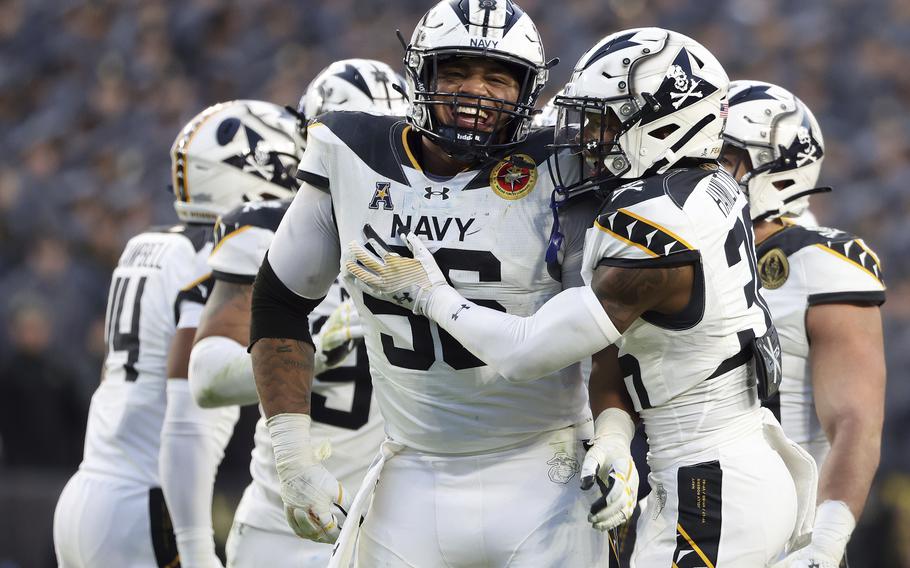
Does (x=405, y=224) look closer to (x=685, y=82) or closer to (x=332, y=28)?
(x=685, y=82)

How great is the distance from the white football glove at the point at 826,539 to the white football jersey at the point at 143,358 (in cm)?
248

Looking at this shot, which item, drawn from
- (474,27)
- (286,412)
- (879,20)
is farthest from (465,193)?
(879,20)

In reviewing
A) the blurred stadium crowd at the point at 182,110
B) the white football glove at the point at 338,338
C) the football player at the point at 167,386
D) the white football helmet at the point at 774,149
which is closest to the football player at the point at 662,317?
the white football glove at the point at 338,338

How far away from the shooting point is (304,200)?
3729 millimetres

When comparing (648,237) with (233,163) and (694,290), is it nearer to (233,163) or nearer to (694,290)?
(694,290)

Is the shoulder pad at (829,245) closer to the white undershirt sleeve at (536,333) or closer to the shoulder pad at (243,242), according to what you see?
the white undershirt sleeve at (536,333)

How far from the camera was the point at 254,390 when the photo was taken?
4367mm

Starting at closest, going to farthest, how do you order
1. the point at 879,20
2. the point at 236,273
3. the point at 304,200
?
the point at 304,200 → the point at 236,273 → the point at 879,20

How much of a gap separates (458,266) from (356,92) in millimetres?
1635

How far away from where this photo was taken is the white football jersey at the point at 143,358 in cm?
523

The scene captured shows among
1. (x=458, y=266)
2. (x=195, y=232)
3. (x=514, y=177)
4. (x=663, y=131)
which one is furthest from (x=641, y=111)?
(x=195, y=232)

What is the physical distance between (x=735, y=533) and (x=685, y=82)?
1184 millimetres

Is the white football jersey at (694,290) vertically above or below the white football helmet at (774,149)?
below

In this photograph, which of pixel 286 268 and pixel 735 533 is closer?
pixel 735 533
